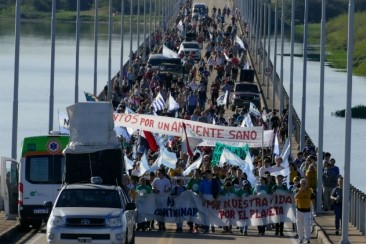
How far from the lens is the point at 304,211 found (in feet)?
103

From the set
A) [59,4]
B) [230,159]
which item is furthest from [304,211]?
[59,4]

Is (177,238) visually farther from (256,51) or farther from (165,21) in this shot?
(165,21)

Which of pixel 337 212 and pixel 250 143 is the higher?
pixel 250 143

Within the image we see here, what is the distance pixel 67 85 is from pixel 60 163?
3102 inches

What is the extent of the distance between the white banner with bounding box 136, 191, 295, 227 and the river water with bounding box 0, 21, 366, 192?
941 inches

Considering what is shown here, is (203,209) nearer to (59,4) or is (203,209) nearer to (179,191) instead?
(179,191)

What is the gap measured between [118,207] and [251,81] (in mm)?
49848

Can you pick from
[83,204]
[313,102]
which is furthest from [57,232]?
[313,102]

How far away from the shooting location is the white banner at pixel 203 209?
34094 millimetres

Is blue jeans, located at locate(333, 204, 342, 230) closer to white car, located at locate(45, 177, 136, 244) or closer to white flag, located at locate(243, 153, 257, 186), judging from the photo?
white flag, located at locate(243, 153, 257, 186)

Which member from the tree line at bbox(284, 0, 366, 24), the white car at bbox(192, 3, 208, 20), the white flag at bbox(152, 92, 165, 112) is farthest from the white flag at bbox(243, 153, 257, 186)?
the tree line at bbox(284, 0, 366, 24)

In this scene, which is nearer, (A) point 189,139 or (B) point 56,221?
(B) point 56,221

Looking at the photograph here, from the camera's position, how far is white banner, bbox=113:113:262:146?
40.9 metres

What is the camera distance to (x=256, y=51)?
4188 inches
